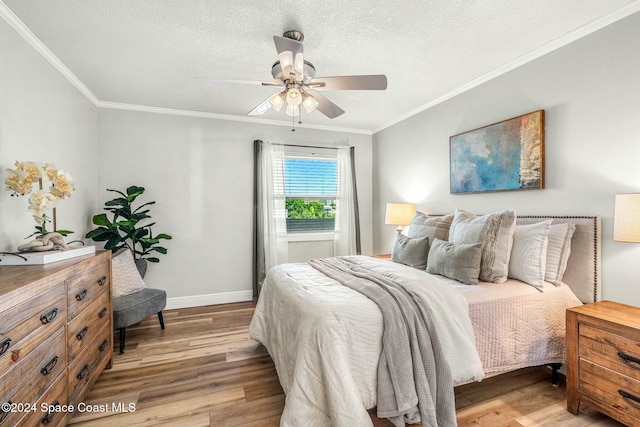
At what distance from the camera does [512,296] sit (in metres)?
1.96

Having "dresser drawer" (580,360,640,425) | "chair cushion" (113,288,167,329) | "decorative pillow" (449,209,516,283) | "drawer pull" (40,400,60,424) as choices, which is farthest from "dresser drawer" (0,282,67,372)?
"dresser drawer" (580,360,640,425)

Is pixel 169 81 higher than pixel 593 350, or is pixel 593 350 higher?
pixel 169 81

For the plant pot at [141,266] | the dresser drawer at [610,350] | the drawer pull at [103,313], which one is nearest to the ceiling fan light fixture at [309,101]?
the drawer pull at [103,313]

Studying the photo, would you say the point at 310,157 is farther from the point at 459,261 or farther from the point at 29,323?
the point at 29,323

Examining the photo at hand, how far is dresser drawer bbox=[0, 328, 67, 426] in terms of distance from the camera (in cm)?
113

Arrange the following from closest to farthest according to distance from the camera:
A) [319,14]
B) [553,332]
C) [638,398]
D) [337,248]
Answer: [638,398] < [319,14] < [553,332] < [337,248]

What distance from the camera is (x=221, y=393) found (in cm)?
203

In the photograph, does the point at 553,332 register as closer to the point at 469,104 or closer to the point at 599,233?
the point at 599,233

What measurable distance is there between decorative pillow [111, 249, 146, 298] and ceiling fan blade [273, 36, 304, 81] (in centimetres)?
233

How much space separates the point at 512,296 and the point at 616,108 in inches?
56.1

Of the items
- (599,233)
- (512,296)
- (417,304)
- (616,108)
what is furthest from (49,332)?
(616,108)

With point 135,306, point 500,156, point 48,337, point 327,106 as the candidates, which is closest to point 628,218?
point 500,156

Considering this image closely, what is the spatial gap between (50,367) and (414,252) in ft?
8.27

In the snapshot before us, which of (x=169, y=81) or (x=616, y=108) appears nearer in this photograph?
(x=616, y=108)
